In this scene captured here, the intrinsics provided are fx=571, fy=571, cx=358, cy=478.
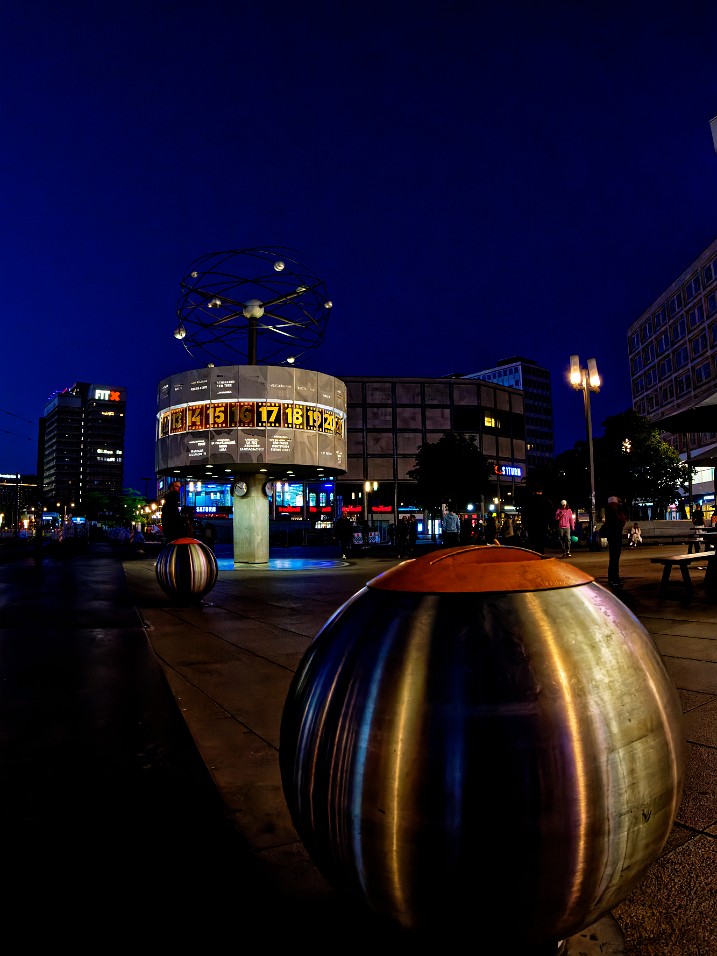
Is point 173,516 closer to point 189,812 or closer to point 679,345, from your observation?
point 189,812

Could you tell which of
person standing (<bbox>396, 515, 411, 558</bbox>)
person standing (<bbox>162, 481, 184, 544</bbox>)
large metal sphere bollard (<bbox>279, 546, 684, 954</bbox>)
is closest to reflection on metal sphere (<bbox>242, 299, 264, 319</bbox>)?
person standing (<bbox>396, 515, 411, 558</bbox>)

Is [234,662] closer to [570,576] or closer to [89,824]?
[89,824]

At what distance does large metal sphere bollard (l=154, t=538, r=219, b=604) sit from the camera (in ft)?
32.9

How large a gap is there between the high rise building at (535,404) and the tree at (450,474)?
119 meters

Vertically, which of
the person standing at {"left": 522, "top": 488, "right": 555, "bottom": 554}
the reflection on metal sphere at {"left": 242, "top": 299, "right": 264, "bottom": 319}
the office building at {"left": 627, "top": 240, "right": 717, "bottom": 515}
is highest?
the office building at {"left": 627, "top": 240, "right": 717, "bottom": 515}

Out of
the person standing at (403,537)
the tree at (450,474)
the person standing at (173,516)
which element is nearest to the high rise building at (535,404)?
the tree at (450,474)

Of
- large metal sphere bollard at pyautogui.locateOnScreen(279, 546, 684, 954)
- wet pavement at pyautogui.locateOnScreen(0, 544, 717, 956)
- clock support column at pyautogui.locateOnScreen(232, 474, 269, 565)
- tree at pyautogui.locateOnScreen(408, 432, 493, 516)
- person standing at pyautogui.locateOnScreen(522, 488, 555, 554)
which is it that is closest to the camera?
large metal sphere bollard at pyautogui.locateOnScreen(279, 546, 684, 954)

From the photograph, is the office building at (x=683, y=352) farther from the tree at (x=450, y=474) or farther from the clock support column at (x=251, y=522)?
the clock support column at (x=251, y=522)

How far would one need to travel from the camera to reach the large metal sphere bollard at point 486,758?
1.38m

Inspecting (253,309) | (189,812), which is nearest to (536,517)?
(253,309)

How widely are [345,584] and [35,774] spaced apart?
10498mm

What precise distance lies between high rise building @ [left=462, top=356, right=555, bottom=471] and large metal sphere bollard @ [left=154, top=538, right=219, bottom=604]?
156634 millimetres

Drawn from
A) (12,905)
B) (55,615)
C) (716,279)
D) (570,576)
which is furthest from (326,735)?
(716,279)

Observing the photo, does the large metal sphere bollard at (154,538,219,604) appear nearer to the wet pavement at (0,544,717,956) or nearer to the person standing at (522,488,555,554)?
the wet pavement at (0,544,717,956)
